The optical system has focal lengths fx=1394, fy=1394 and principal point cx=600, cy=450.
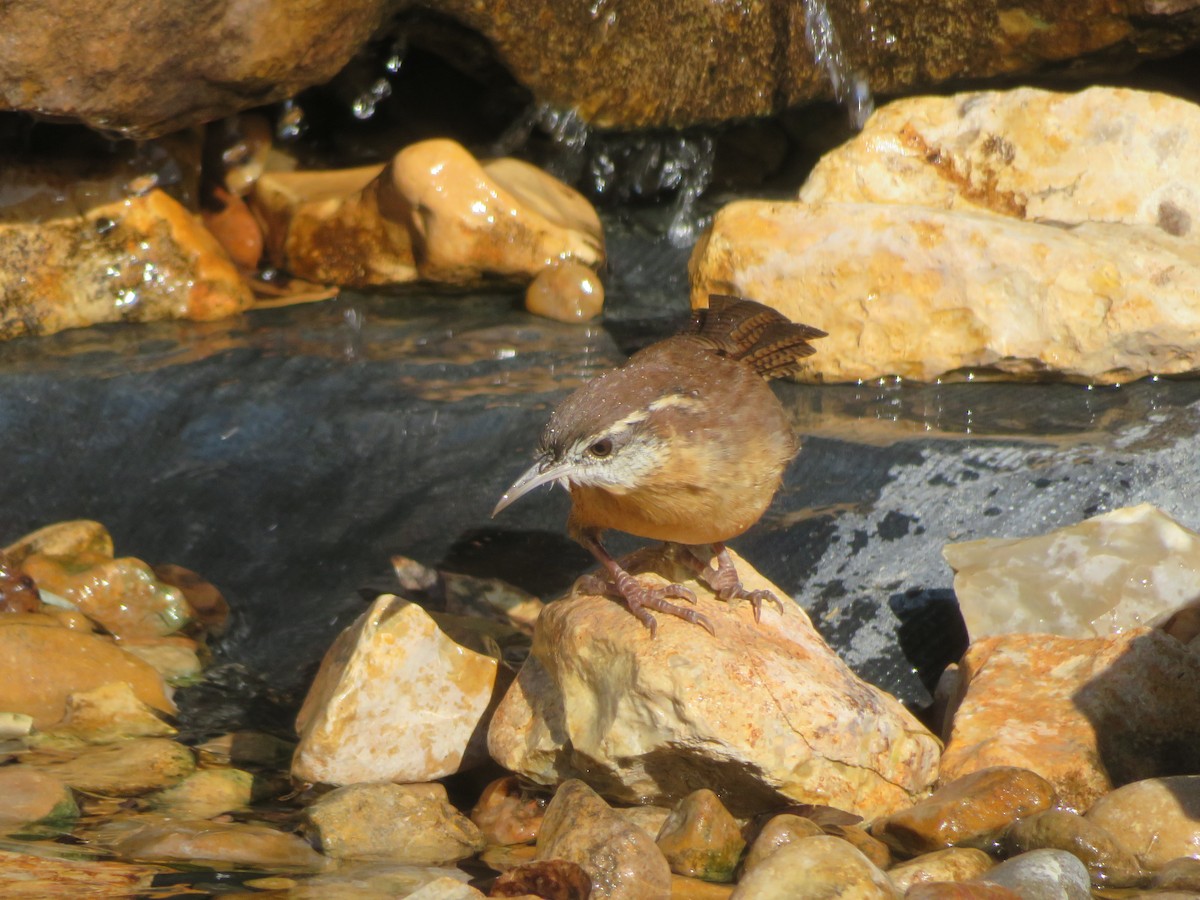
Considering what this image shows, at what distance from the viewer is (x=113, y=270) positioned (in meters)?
7.01

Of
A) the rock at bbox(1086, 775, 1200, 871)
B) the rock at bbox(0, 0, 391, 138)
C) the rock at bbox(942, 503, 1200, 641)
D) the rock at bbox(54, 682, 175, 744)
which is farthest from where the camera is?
the rock at bbox(0, 0, 391, 138)

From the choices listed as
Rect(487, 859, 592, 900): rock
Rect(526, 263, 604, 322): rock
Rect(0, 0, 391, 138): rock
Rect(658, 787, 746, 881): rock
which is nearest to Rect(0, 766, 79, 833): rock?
Rect(487, 859, 592, 900): rock

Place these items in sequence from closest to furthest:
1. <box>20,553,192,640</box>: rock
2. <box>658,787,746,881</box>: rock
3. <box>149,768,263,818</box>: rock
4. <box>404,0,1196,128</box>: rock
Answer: <box>658,787,746,881</box>: rock
<box>149,768,263,818</box>: rock
<box>20,553,192,640</box>: rock
<box>404,0,1196,128</box>: rock

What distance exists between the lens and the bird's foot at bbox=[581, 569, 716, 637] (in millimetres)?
4094

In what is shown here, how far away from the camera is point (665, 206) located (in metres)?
8.54

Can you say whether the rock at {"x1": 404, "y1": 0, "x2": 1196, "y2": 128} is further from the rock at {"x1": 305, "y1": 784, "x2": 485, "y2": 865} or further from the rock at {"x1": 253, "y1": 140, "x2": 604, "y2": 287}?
the rock at {"x1": 305, "y1": 784, "x2": 485, "y2": 865}

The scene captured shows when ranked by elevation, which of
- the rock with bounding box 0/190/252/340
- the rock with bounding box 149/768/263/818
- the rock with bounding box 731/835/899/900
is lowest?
the rock with bounding box 149/768/263/818

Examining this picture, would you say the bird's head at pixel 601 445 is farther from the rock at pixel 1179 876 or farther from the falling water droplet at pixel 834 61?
the falling water droplet at pixel 834 61

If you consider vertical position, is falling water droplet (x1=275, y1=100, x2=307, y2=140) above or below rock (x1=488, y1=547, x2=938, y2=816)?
above

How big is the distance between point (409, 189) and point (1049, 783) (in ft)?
15.0

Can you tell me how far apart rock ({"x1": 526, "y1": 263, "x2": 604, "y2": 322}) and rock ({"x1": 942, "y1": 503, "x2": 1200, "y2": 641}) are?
2952mm

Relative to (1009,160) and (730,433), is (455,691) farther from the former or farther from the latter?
(1009,160)

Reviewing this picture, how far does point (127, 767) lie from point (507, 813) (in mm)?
1171

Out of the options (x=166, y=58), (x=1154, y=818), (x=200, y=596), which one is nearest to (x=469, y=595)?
(x=200, y=596)
